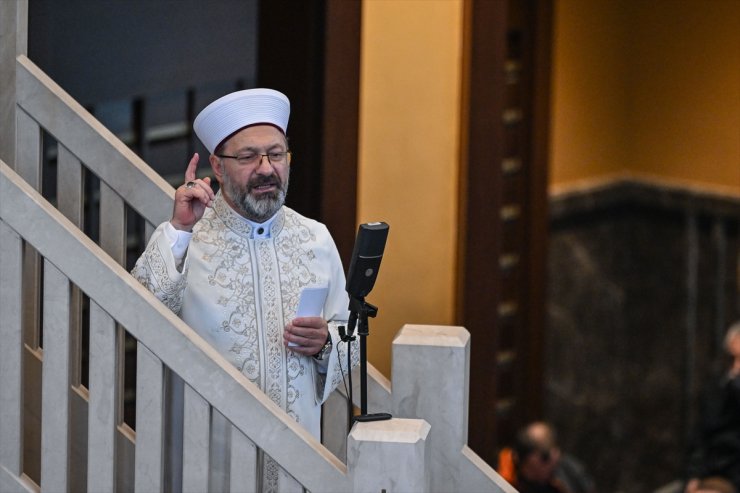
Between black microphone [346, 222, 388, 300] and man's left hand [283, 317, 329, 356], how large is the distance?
0.89 feet

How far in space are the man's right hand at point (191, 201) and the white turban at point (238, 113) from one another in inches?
5.7

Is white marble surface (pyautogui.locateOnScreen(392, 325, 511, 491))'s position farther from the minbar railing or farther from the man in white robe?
the man in white robe

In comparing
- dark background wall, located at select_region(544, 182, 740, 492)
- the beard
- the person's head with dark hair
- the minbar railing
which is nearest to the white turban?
the beard

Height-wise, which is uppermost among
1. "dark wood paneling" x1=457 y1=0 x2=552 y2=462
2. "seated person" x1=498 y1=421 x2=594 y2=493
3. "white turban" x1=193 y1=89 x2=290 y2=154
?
"white turban" x1=193 y1=89 x2=290 y2=154

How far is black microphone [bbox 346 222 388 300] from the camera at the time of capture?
10.6ft

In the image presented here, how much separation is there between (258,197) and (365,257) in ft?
1.45

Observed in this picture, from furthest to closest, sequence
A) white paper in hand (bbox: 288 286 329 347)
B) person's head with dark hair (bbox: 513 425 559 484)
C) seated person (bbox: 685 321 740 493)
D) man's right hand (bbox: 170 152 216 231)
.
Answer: person's head with dark hair (bbox: 513 425 559 484)
seated person (bbox: 685 321 740 493)
white paper in hand (bbox: 288 286 329 347)
man's right hand (bbox: 170 152 216 231)

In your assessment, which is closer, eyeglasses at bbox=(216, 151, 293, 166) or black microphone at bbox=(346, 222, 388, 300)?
black microphone at bbox=(346, 222, 388, 300)

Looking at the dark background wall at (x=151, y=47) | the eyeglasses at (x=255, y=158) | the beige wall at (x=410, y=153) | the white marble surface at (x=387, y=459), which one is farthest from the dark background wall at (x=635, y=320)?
the white marble surface at (x=387, y=459)

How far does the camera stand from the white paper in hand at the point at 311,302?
3.54 metres

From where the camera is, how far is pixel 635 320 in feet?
28.4

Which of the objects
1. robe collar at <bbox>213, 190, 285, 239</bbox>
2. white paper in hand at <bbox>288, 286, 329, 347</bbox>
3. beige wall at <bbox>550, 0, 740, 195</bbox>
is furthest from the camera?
beige wall at <bbox>550, 0, 740, 195</bbox>

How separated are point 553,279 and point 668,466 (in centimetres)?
131

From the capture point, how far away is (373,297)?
197 inches
